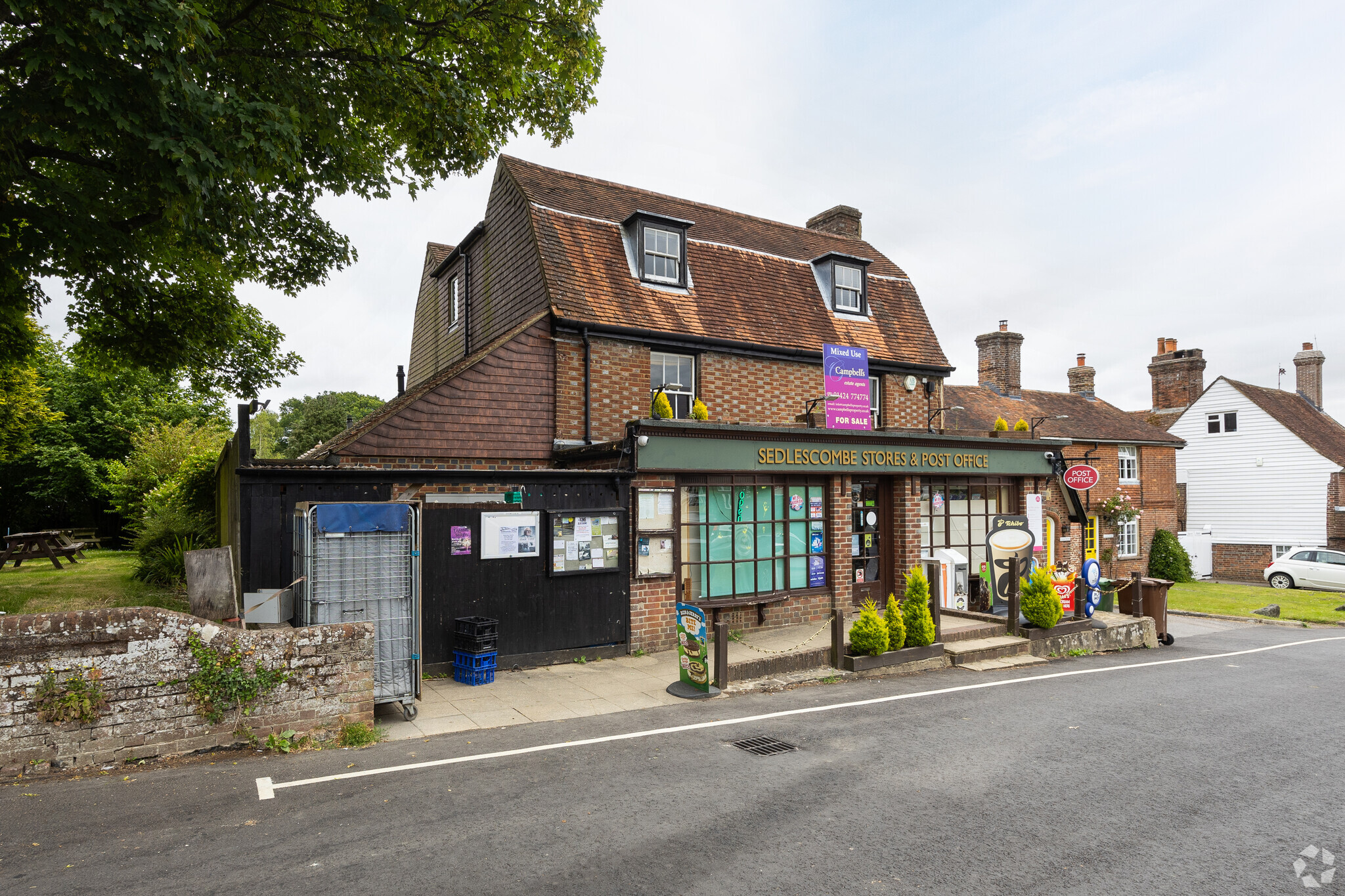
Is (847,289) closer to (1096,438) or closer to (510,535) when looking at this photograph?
(510,535)

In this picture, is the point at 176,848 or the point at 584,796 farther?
the point at 584,796

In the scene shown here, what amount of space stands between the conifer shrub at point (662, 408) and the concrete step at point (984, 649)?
5.87 m

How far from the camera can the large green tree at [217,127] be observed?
7.36 m

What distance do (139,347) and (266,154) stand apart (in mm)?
6600

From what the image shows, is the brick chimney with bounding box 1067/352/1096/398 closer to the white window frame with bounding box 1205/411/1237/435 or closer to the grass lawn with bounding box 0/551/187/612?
the white window frame with bounding box 1205/411/1237/435

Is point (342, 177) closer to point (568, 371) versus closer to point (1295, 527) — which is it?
point (568, 371)

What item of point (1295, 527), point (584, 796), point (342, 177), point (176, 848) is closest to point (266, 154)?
point (342, 177)

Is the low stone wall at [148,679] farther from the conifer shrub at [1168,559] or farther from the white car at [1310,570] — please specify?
the white car at [1310,570]

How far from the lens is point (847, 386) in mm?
14664

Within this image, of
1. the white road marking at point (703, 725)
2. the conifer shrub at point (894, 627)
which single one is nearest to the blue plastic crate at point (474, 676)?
the white road marking at point (703, 725)

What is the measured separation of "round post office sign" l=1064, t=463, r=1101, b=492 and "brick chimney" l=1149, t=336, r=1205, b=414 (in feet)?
82.6

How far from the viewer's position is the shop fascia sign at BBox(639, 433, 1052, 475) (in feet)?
39.7

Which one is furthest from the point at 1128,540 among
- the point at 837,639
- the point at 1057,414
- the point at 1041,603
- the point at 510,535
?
the point at 510,535

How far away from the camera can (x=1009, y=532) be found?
46.3 feet
